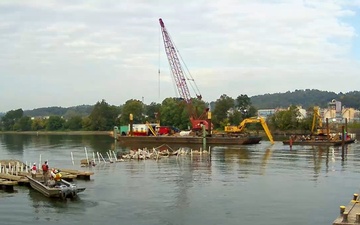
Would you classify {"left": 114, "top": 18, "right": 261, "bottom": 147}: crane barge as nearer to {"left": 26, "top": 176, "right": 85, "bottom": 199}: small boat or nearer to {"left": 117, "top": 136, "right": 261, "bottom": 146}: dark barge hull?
{"left": 117, "top": 136, "right": 261, "bottom": 146}: dark barge hull

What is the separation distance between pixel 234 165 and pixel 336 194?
70.2 ft

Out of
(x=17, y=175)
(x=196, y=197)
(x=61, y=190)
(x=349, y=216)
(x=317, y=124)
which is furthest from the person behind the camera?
(x=317, y=124)

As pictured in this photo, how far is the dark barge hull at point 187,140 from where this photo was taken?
10101 centimetres

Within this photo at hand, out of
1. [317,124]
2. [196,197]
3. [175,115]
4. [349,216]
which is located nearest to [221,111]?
[175,115]

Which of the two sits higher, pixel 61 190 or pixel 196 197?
pixel 61 190

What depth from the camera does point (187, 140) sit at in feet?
346

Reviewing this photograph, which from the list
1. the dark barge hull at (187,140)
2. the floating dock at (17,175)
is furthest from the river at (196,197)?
the dark barge hull at (187,140)

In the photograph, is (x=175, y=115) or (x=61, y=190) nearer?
(x=61, y=190)

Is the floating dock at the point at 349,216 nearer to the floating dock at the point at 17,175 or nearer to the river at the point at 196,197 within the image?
the river at the point at 196,197

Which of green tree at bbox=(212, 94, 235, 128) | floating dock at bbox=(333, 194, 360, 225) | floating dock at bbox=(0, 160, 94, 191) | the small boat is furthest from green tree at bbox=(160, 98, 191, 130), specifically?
A: floating dock at bbox=(333, 194, 360, 225)

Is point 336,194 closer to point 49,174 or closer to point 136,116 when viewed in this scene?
point 49,174

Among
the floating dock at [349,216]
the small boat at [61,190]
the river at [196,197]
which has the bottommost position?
the river at [196,197]

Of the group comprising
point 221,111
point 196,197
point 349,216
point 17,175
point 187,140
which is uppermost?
point 221,111

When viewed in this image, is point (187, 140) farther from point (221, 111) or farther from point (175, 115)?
point (221, 111)
